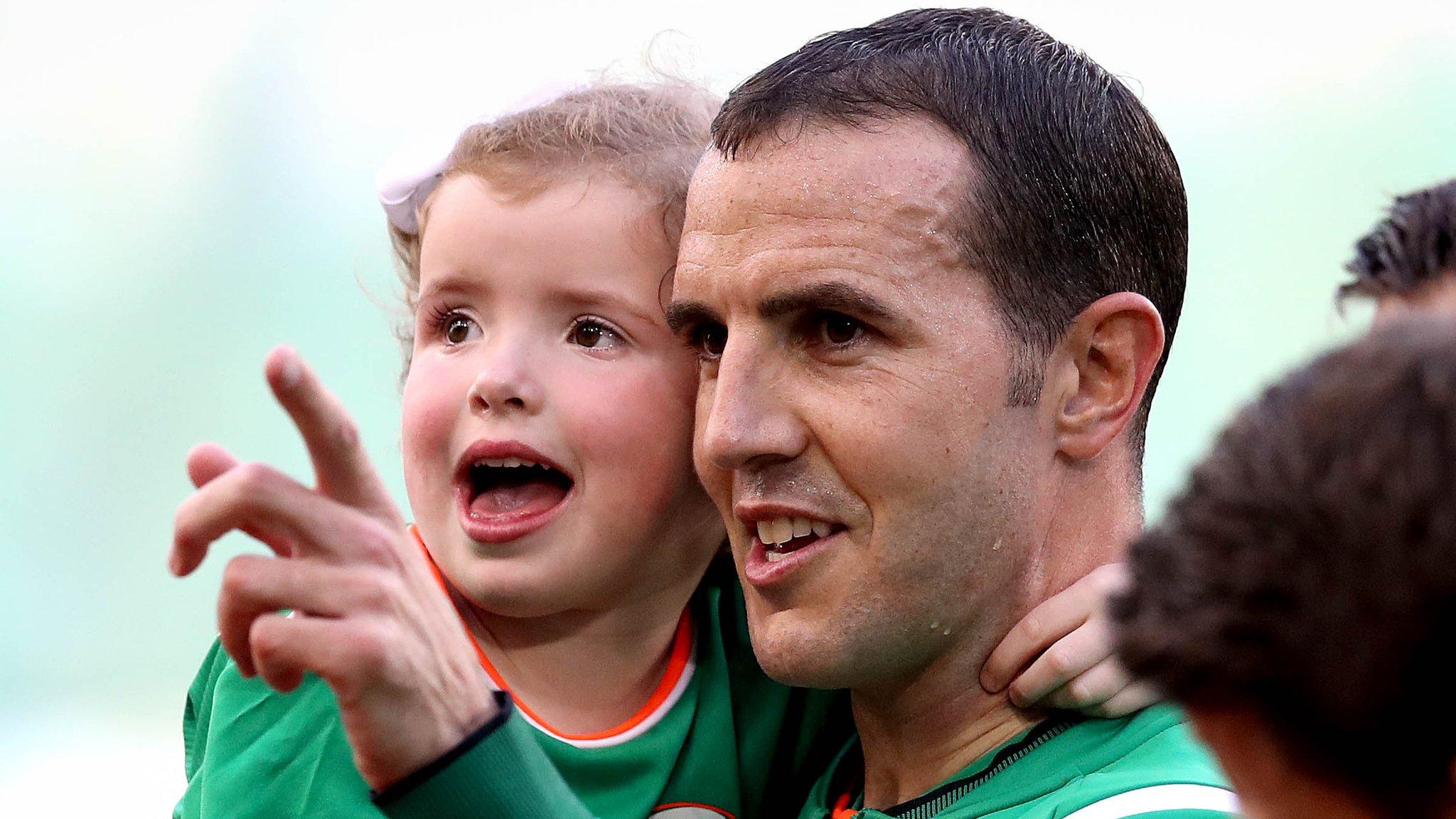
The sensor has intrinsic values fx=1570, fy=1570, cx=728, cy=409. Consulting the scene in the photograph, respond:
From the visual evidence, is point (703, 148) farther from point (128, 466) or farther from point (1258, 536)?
point (128, 466)

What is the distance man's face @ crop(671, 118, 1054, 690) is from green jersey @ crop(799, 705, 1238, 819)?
155 mm

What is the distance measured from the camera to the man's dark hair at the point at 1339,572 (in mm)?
744

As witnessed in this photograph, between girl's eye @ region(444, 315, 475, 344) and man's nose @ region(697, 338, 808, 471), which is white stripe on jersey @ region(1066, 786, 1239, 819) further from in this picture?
girl's eye @ region(444, 315, 475, 344)

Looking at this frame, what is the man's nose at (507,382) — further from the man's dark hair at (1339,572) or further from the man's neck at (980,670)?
the man's dark hair at (1339,572)

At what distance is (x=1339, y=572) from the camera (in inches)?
30.0

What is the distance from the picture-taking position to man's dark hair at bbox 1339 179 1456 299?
5.74ft

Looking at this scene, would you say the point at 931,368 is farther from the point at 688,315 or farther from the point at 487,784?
the point at 487,784

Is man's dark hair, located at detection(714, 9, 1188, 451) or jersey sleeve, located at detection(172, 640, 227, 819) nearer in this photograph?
man's dark hair, located at detection(714, 9, 1188, 451)

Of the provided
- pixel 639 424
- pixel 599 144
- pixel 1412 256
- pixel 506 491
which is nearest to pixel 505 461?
pixel 506 491

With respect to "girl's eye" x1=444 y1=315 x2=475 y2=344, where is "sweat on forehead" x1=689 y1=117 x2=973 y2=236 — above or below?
below

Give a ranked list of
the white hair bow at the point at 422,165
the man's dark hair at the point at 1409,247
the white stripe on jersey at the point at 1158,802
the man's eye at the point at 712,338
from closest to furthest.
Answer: the white stripe on jersey at the point at 1158,802 < the man's dark hair at the point at 1409,247 < the man's eye at the point at 712,338 < the white hair bow at the point at 422,165

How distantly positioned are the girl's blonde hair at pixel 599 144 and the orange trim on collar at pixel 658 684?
16.5 inches

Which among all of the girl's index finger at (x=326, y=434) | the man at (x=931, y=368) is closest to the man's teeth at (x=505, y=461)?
the man at (x=931, y=368)

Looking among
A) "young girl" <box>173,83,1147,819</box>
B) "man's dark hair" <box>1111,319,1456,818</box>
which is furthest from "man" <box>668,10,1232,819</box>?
"man's dark hair" <box>1111,319,1456,818</box>
